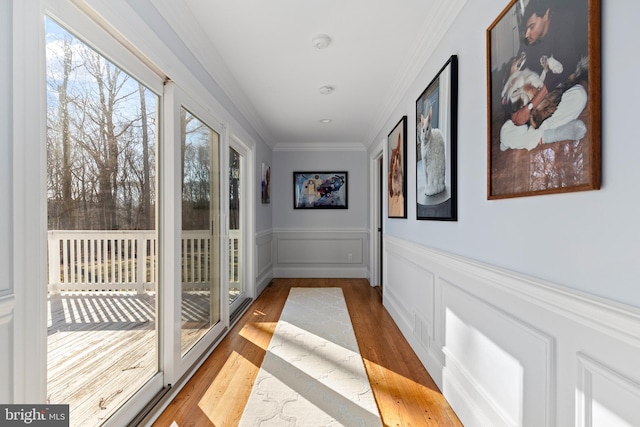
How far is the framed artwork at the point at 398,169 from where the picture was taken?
9.84ft

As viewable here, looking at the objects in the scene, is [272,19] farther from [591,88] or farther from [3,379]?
[3,379]

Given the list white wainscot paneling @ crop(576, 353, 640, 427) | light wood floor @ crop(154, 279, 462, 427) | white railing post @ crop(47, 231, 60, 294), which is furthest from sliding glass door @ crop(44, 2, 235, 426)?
white wainscot paneling @ crop(576, 353, 640, 427)

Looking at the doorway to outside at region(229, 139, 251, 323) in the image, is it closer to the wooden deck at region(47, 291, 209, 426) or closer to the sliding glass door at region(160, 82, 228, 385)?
the sliding glass door at region(160, 82, 228, 385)

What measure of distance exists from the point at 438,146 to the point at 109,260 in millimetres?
2060

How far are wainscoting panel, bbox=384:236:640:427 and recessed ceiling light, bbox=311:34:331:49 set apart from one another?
1.71 meters

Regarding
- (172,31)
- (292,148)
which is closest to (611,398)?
(172,31)

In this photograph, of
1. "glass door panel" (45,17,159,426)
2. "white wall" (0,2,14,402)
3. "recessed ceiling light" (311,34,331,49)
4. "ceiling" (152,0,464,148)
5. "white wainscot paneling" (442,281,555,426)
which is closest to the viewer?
A: "white wall" (0,2,14,402)

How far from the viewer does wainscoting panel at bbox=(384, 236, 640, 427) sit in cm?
85

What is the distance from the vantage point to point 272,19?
2.03 meters

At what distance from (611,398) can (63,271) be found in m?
1.96

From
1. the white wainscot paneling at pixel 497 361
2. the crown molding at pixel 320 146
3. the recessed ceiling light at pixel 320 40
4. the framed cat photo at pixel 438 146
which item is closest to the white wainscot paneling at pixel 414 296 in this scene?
the white wainscot paneling at pixel 497 361

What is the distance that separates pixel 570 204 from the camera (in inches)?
39.3

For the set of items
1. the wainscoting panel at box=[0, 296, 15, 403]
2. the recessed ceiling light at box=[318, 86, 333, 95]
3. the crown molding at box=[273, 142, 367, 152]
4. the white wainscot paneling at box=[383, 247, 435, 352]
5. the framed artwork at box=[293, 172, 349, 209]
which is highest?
the recessed ceiling light at box=[318, 86, 333, 95]

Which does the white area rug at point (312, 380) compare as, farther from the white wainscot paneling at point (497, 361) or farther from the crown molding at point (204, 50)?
the crown molding at point (204, 50)
